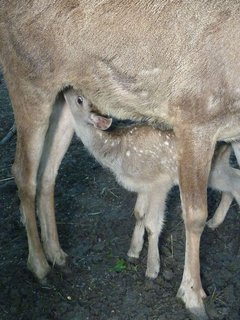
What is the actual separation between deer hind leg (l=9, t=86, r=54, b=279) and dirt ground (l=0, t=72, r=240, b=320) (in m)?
0.15

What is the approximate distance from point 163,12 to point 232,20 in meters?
0.46

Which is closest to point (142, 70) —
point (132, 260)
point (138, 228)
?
point (138, 228)

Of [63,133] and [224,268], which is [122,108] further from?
[224,268]

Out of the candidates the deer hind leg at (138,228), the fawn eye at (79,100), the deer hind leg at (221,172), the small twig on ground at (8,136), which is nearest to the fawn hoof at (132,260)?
the deer hind leg at (138,228)

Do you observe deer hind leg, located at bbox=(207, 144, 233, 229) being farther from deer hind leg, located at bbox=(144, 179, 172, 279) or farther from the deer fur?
A: deer hind leg, located at bbox=(144, 179, 172, 279)

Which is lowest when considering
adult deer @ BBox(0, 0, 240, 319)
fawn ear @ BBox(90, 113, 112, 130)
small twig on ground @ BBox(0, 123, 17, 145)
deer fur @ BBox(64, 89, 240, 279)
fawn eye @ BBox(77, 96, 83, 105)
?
small twig on ground @ BBox(0, 123, 17, 145)

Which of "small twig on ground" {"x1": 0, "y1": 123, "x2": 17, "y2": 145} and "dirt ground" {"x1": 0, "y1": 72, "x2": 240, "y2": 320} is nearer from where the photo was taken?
"dirt ground" {"x1": 0, "y1": 72, "x2": 240, "y2": 320}

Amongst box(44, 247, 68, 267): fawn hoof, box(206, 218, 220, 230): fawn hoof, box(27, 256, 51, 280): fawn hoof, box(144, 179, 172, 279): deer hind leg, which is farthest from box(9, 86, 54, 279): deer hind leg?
box(206, 218, 220, 230): fawn hoof

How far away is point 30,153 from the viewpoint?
512 cm

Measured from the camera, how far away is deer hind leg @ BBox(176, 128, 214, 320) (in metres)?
4.75

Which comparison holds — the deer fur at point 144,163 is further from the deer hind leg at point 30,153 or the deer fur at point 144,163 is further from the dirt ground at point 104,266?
the deer hind leg at point 30,153

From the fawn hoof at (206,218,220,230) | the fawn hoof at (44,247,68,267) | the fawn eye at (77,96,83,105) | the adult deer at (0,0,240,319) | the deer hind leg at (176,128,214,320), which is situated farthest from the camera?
the fawn hoof at (206,218,220,230)

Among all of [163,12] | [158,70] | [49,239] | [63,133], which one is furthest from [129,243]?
[163,12]

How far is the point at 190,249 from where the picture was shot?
5023 millimetres
